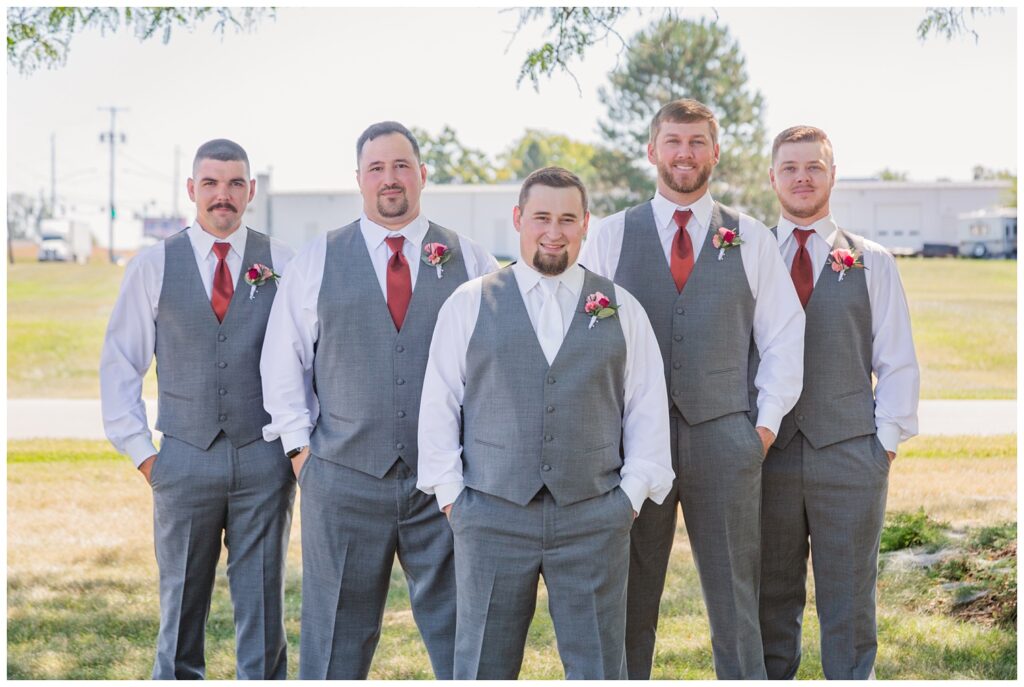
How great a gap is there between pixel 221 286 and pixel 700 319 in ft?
5.48

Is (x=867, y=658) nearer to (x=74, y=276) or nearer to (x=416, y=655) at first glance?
(x=416, y=655)

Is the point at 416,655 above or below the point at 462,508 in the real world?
below

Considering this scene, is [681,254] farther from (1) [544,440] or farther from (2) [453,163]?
(2) [453,163]

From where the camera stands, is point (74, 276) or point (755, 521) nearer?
point (755, 521)

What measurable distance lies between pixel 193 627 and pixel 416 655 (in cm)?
140

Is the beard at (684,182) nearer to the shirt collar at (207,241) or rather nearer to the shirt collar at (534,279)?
the shirt collar at (534,279)

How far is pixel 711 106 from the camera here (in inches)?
936

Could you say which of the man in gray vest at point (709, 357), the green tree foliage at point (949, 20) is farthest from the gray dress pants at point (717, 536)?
the green tree foliage at point (949, 20)

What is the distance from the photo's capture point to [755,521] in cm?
377

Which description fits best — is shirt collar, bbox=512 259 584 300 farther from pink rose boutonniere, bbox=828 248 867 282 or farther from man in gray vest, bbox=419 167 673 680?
pink rose boutonniere, bbox=828 248 867 282

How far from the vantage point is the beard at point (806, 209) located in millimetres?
4016

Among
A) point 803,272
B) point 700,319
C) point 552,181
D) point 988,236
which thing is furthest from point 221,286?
point 988,236

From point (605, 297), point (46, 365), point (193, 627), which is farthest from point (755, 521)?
point (46, 365)

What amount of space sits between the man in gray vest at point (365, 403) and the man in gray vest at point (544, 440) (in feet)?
1.01
